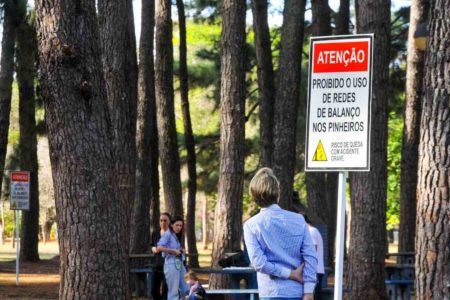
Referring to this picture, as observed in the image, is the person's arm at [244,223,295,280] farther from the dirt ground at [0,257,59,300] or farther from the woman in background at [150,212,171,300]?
the dirt ground at [0,257,59,300]

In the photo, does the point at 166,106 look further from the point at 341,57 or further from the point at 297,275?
the point at 297,275

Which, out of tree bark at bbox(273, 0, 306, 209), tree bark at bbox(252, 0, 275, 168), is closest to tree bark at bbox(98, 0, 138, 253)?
tree bark at bbox(273, 0, 306, 209)

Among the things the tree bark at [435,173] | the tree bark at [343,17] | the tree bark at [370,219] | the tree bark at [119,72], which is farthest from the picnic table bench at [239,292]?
the tree bark at [343,17]

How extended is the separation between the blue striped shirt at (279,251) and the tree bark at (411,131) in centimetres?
1910

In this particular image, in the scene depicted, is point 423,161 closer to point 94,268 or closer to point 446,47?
point 446,47

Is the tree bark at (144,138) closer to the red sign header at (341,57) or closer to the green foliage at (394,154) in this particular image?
the red sign header at (341,57)

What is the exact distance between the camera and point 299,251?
319 inches

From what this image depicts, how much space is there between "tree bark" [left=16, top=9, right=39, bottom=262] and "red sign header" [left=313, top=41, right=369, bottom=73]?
22503mm

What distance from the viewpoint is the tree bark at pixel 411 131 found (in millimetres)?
26938

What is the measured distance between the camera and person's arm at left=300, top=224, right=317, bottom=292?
26.3 feet

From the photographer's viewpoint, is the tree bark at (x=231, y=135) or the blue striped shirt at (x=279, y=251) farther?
the tree bark at (x=231, y=135)

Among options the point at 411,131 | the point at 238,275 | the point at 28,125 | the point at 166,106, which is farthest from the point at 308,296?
the point at 28,125

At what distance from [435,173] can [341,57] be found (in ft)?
4.35

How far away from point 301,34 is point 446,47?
1649 cm
